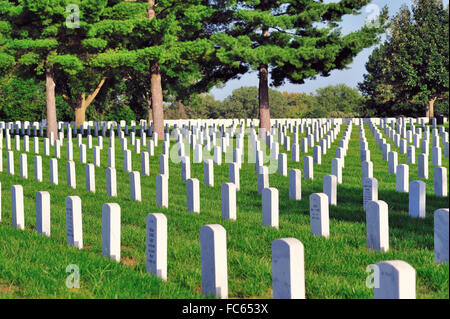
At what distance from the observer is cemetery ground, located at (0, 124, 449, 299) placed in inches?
225

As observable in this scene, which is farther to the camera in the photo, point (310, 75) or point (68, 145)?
point (310, 75)

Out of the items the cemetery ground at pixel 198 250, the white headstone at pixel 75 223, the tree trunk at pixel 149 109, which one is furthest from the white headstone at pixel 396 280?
the tree trunk at pixel 149 109

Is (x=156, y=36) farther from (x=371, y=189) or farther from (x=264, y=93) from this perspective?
(x=371, y=189)

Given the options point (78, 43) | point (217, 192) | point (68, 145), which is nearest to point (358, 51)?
point (78, 43)

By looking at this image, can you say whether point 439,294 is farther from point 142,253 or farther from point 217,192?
point 217,192

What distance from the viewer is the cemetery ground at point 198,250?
5707 mm

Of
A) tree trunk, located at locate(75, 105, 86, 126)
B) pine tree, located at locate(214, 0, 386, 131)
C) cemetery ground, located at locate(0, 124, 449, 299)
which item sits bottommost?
cemetery ground, located at locate(0, 124, 449, 299)

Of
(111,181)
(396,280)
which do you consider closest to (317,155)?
(111,181)

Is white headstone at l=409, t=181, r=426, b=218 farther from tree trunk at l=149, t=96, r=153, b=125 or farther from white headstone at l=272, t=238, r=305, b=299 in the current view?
tree trunk at l=149, t=96, r=153, b=125

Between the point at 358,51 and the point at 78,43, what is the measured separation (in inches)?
545

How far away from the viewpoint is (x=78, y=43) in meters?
30.6

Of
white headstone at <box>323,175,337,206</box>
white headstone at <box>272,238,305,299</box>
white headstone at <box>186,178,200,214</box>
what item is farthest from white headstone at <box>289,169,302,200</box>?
white headstone at <box>272,238,305,299</box>

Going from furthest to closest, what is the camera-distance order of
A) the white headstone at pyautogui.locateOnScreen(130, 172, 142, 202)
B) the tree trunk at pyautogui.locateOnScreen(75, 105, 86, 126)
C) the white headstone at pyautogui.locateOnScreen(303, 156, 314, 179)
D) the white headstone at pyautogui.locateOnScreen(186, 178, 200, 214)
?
the tree trunk at pyautogui.locateOnScreen(75, 105, 86, 126) → the white headstone at pyautogui.locateOnScreen(303, 156, 314, 179) → the white headstone at pyautogui.locateOnScreen(130, 172, 142, 202) → the white headstone at pyautogui.locateOnScreen(186, 178, 200, 214)
